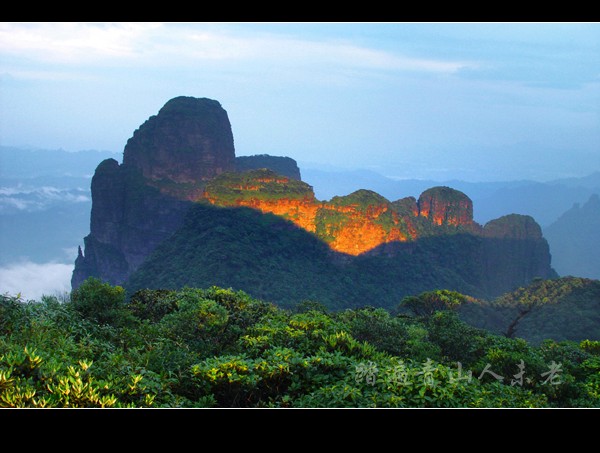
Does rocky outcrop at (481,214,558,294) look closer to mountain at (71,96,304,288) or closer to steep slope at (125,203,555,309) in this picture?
steep slope at (125,203,555,309)

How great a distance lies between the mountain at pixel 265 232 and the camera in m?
42.8

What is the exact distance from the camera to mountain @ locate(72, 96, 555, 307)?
42844 millimetres

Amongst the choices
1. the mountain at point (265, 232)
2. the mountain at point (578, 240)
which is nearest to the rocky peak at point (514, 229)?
the mountain at point (265, 232)

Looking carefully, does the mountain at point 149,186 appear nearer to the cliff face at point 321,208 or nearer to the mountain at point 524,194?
the cliff face at point 321,208

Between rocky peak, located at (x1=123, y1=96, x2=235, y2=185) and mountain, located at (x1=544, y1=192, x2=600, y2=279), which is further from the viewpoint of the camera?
mountain, located at (x1=544, y1=192, x2=600, y2=279)

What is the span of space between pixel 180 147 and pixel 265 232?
24917 millimetres

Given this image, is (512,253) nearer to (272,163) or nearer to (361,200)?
(361,200)

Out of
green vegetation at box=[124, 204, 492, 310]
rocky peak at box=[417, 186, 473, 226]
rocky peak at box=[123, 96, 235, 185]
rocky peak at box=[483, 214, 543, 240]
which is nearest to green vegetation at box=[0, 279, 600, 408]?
green vegetation at box=[124, 204, 492, 310]

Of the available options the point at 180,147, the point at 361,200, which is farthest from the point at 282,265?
the point at 180,147

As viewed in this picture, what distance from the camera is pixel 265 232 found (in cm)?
4638

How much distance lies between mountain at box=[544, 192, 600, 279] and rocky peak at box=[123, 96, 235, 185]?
189ft

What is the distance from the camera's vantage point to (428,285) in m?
49.2
